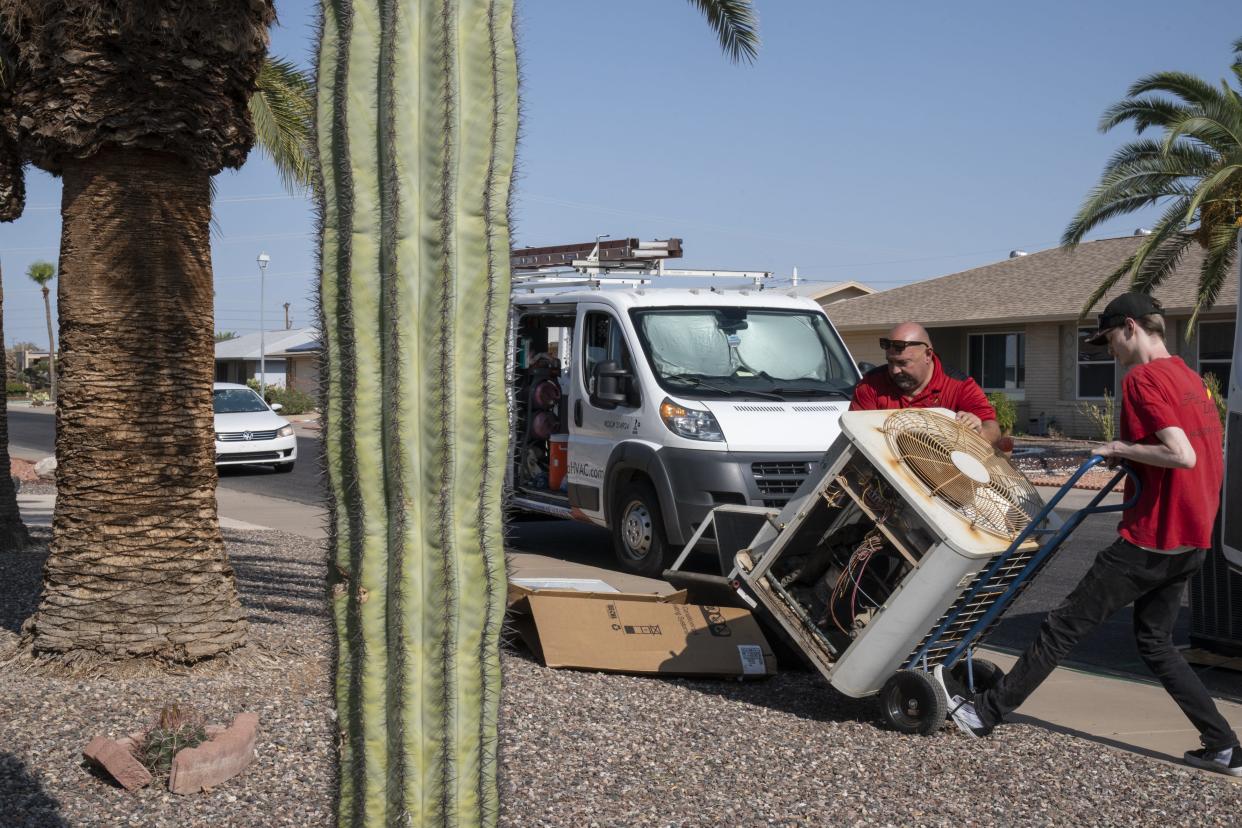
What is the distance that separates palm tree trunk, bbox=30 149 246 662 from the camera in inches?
243

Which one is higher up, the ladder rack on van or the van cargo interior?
the ladder rack on van

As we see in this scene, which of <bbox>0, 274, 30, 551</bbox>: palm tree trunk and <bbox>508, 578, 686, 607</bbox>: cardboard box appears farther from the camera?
<bbox>0, 274, 30, 551</bbox>: palm tree trunk

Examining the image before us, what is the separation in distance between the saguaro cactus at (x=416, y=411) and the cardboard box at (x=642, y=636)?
3874mm

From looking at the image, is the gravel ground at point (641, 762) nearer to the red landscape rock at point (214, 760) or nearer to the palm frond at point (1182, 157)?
the red landscape rock at point (214, 760)

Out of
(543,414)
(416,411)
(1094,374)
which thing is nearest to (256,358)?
(1094,374)

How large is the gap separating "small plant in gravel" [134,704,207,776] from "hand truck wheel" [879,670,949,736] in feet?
9.58

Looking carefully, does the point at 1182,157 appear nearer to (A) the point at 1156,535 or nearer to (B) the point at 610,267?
(B) the point at 610,267

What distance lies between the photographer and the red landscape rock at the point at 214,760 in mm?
4562

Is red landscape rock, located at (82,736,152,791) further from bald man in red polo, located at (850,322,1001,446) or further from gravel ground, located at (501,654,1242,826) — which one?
bald man in red polo, located at (850,322,1001,446)

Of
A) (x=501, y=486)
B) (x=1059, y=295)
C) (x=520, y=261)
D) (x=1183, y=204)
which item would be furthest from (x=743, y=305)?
(x=1059, y=295)

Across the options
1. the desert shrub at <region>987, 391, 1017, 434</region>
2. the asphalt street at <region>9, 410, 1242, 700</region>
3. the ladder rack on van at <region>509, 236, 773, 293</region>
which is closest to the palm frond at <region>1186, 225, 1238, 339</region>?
the desert shrub at <region>987, 391, 1017, 434</region>

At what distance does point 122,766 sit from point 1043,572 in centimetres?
776

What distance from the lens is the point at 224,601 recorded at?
643 cm

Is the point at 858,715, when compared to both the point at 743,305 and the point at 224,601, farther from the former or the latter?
the point at 743,305
